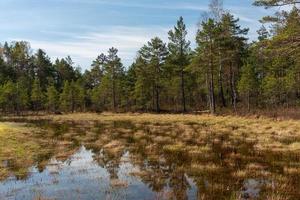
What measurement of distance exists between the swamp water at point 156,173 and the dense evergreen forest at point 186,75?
40.4ft

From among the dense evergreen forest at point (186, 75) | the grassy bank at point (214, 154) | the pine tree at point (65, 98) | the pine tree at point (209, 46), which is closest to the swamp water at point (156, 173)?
the grassy bank at point (214, 154)

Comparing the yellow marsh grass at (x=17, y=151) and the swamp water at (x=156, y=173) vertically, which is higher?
the yellow marsh grass at (x=17, y=151)

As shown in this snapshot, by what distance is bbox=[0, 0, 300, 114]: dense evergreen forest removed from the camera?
180ft

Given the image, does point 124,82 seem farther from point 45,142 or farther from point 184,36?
point 45,142

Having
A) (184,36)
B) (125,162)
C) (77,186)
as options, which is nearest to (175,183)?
(77,186)

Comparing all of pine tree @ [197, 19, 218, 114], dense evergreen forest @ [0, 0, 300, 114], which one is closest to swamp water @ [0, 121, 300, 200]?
dense evergreen forest @ [0, 0, 300, 114]

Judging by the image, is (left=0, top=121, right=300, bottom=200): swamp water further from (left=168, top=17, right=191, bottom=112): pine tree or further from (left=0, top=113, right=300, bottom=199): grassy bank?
(left=168, top=17, right=191, bottom=112): pine tree

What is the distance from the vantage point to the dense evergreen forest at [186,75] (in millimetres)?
55000

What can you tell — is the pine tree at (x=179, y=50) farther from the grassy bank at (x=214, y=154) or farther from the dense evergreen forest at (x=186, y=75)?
the grassy bank at (x=214, y=154)

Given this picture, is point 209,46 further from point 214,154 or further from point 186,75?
point 214,154

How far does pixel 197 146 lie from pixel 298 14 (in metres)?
14.2

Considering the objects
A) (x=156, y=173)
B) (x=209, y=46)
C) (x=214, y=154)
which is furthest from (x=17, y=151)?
(x=209, y=46)

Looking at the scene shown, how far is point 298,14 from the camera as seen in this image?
29297 mm

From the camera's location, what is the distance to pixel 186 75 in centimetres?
7900
